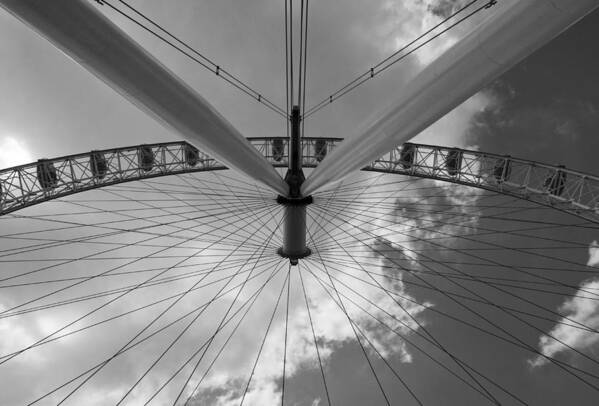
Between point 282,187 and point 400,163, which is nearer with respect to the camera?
point 282,187

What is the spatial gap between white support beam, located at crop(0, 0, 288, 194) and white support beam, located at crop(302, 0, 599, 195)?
2.55 metres

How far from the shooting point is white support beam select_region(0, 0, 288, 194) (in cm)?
320

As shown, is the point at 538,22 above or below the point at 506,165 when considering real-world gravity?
above

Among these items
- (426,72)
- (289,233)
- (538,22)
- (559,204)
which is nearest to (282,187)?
(289,233)

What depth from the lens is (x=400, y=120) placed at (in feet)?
16.1

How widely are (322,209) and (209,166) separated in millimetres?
8273

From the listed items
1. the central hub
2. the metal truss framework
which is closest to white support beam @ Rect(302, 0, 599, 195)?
the central hub

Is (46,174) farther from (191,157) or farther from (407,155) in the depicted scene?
(407,155)

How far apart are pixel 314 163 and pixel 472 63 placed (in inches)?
620

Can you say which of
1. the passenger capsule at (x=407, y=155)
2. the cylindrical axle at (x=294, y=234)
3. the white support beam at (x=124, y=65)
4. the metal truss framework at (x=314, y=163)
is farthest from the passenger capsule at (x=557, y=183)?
the white support beam at (x=124, y=65)

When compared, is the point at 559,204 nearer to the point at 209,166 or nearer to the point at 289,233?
the point at 289,233

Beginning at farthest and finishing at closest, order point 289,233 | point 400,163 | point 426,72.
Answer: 1. point 400,163
2. point 289,233
3. point 426,72

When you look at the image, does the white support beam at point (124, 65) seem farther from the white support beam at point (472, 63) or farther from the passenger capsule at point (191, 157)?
the passenger capsule at point (191, 157)

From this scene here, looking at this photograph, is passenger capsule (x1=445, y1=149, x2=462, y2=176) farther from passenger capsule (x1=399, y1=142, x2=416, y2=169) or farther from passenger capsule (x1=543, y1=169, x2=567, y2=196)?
passenger capsule (x1=543, y1=169, x2=567, y2=196)
